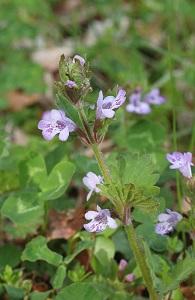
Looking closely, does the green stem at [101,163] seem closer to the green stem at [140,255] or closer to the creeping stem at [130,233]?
the creeping stem at [130,233]

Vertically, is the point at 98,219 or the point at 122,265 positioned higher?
the point at 98,219

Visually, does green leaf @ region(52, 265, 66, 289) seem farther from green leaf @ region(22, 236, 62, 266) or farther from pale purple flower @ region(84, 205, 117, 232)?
pale purple flower @ region(84, 205, 117, 232)

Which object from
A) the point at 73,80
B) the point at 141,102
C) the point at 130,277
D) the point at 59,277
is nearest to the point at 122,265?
the point at 130,277

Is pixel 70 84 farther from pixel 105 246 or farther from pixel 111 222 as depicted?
pixel 105 246

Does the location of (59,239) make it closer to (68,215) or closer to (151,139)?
(68,215)

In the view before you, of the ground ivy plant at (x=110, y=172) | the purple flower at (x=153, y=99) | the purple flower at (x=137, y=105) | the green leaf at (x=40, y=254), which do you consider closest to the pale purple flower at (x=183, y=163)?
the ground ivy plant at (x=110, y=172)

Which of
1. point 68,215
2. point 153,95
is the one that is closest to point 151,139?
point 153,95
